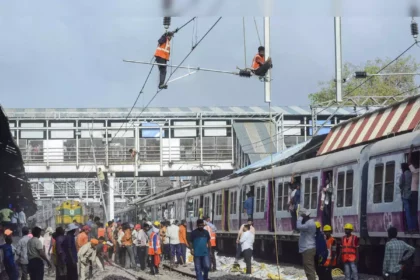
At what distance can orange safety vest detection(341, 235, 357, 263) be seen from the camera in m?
17.8

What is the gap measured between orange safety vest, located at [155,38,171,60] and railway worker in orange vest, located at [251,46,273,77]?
213 centimetres

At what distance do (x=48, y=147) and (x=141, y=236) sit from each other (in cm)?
3540

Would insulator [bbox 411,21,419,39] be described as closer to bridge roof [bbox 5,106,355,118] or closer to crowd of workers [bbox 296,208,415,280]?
crowd of workers [bbox 296,208,415,280]

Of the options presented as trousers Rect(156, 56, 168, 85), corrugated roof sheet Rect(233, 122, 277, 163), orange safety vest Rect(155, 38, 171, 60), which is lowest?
trousers Rect(156, 56, 168, 85)

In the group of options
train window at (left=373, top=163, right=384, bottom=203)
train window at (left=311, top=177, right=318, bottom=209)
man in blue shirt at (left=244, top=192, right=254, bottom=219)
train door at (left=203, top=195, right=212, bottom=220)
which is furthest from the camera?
train door at (left=203, top=195, right=212, bottom=220)

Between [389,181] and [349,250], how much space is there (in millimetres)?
2489

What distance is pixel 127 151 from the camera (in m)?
65.4

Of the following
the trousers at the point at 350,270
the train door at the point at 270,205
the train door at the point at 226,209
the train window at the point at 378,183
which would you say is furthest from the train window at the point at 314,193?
the train door at the point at 226,209

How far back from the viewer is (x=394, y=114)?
3422cm

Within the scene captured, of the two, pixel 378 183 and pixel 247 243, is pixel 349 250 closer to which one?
pixel 378 183

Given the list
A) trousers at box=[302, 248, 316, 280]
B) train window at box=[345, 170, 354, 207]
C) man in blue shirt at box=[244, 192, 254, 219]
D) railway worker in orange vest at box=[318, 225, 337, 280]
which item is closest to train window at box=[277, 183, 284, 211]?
man in blue shirt at box=[244, 192, 254, 219]

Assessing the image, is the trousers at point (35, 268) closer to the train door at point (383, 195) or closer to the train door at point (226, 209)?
A: the train door at point (383, 195)

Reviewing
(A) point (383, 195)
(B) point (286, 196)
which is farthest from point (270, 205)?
(A) point (383, 195)

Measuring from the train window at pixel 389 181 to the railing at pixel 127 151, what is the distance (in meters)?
42.9
